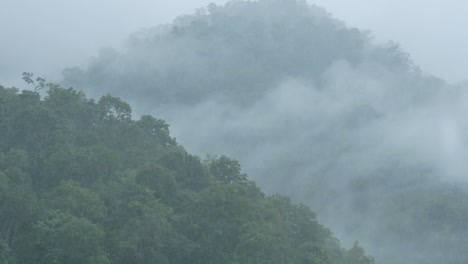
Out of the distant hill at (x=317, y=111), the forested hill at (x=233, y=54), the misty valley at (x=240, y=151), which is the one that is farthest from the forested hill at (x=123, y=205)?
the forested hill at (x=233, y=54)

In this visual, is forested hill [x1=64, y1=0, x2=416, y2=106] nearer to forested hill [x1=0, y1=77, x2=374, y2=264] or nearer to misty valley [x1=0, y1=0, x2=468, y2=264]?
misty valley [x1=0, y1=0, x2=468, y2=264]

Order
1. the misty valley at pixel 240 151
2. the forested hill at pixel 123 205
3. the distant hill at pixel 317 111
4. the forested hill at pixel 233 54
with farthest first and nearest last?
1. the forested hill at pixel 233 54
2. the distant hill at pixel 317 111
3. the misty valley at pixel 240 151
4. the forested hill at pixel 123 205

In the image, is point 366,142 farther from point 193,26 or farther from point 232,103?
point 193,26

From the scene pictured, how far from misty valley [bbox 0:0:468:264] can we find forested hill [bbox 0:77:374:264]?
68 mm

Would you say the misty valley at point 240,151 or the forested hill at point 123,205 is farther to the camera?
the misty valley at point 240,151

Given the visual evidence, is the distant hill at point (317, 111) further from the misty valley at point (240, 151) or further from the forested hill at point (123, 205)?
the forested hill at point (123, 205)

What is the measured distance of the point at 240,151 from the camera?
61.9m

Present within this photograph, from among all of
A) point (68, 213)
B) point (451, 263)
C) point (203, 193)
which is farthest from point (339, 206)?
point (68, 213)

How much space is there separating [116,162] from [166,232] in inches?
261

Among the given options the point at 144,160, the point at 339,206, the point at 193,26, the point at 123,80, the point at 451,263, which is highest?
the point at 193,26

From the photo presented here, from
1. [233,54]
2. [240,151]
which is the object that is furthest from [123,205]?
[233,54]

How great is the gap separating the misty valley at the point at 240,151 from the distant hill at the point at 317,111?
163 mm

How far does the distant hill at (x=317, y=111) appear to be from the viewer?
2074 inches

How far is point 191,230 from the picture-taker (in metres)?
27.1
